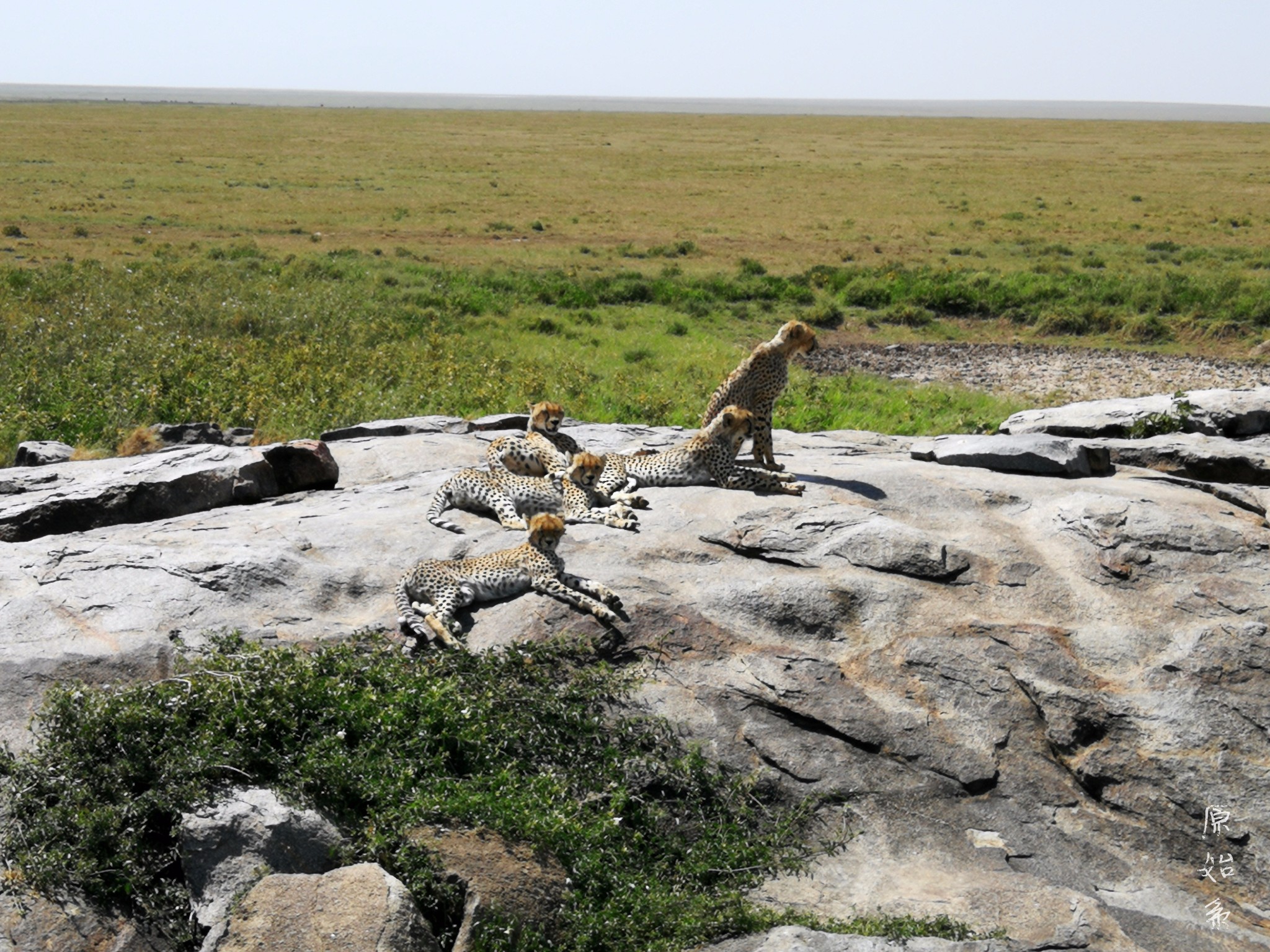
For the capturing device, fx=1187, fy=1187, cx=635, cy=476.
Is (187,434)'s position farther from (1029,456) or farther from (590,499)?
(1029,456)

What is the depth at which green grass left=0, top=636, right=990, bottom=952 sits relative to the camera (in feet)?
18.1

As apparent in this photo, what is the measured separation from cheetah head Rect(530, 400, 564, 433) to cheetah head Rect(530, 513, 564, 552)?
2719 millimetres

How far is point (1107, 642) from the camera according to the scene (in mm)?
7609

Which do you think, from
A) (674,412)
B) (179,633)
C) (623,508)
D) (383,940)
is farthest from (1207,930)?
(674,412)

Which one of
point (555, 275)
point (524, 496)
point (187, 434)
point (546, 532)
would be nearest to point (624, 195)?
point (555, 275)

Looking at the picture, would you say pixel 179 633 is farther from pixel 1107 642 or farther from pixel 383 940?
pixel 1107 642

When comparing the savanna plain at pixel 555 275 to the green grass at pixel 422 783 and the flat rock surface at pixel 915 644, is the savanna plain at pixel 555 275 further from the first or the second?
the green grass at pixel 422 783

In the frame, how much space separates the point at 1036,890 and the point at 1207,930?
862mm

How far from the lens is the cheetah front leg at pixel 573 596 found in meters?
7.39

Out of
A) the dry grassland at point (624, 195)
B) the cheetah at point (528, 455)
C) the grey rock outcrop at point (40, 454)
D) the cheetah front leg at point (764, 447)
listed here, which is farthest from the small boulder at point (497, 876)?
the dry grassland at point (624, 195)

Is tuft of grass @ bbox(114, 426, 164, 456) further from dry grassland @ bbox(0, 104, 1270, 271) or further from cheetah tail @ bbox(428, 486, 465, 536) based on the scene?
dry grassland @ bbox(0, 104, 1270, 271)

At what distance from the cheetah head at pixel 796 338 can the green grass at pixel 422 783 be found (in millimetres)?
4444

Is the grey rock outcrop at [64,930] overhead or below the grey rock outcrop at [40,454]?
below

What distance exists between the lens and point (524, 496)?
908 cm
